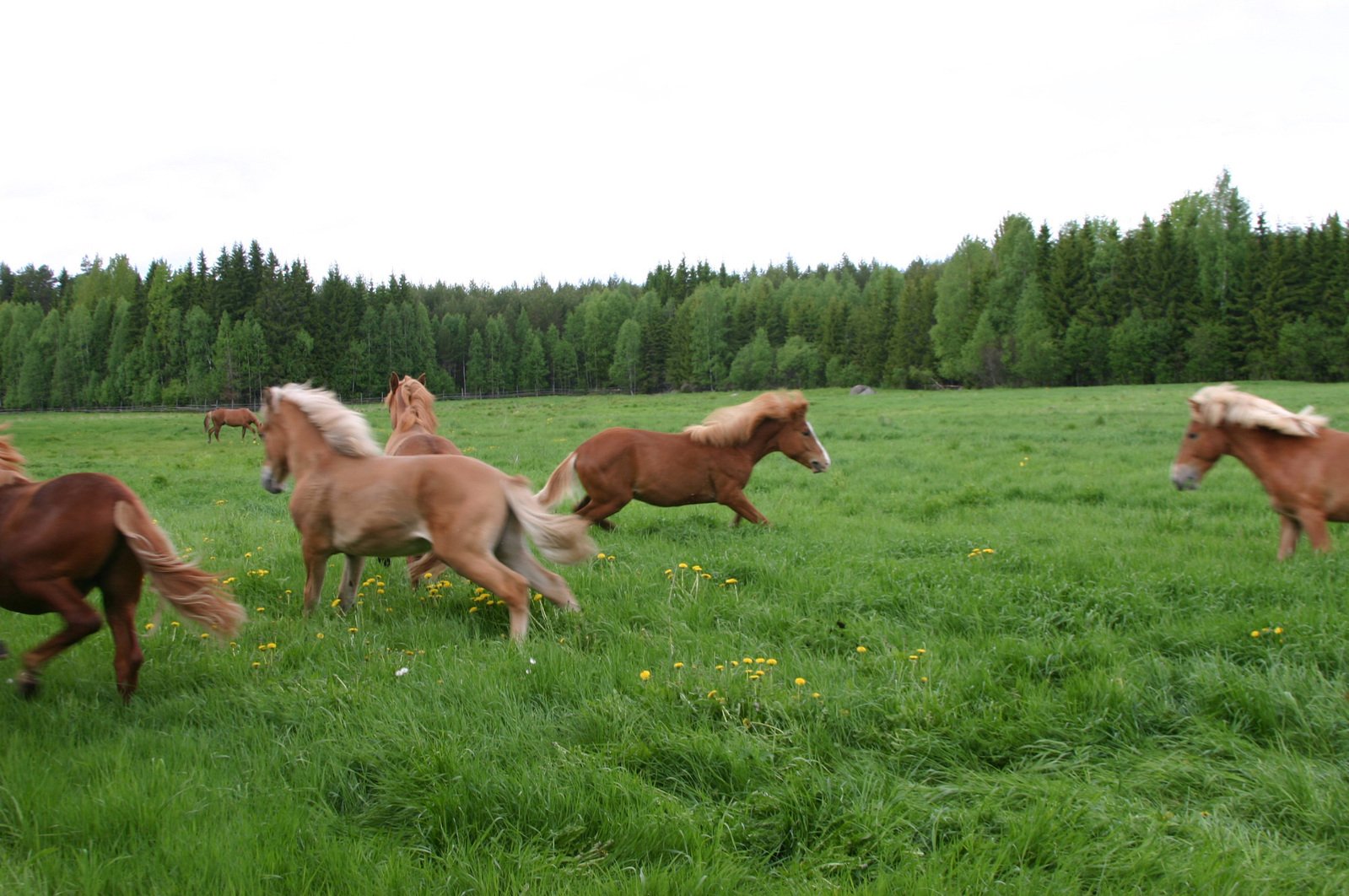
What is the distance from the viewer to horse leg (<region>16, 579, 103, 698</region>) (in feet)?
14.1

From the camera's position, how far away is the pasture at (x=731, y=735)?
2.91m

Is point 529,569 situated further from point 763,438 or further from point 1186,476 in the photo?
point 1186,476

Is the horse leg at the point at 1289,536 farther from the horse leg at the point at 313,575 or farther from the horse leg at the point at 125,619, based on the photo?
the horse leg at the point at 125,619

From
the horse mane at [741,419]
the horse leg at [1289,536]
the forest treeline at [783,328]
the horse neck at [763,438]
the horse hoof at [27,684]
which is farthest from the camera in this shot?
the forest treeline at [783,328]

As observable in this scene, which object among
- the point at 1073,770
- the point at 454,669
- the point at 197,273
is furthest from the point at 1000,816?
→ the point at 197,273

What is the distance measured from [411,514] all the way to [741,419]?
4924mm

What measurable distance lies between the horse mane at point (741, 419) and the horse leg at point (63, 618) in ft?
21.0

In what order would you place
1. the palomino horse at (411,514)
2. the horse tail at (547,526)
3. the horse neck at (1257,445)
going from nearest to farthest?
the palomino horse at (411,514)
the horse tail at (547,526)
the horse neck at (1257,445)

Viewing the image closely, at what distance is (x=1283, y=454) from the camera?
7301 millimetres

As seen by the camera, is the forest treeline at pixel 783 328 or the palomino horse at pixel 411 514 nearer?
the palomino horse at pixel 411 514

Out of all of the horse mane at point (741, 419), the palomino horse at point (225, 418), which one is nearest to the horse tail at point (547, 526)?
the horse mane at point (741, 419)

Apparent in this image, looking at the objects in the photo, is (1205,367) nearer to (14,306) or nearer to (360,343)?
(360,343)

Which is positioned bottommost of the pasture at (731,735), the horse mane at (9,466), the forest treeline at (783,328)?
the pasture at (731,735)

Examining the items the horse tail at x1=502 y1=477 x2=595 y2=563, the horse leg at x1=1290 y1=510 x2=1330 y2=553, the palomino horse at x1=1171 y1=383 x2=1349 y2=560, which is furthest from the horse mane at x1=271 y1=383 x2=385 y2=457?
the horse leg at x1=1290 y1=510 x2=1330 y2=553
